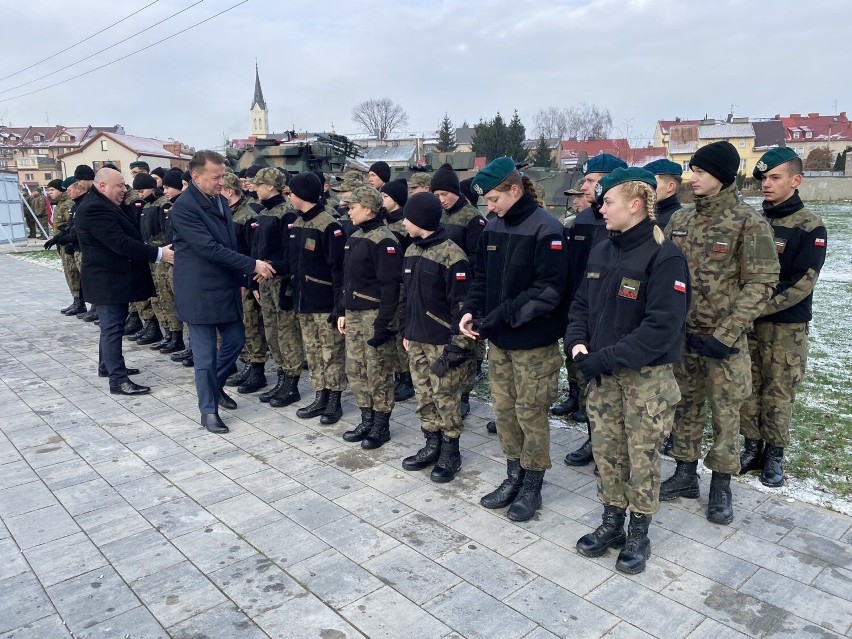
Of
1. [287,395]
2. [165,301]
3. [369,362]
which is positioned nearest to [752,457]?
[369,362]

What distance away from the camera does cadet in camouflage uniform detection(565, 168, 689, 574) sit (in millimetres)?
3061

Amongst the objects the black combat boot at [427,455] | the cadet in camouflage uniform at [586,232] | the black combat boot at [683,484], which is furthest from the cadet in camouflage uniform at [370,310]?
the black combat boot at [683,484]

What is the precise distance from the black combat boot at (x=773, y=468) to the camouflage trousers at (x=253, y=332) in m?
4.50

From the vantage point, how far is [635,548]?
330 cm

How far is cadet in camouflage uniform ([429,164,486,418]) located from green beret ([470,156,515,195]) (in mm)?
1856

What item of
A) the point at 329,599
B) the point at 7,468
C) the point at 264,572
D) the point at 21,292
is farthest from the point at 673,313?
the point at 21,292

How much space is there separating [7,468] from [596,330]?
4.20m

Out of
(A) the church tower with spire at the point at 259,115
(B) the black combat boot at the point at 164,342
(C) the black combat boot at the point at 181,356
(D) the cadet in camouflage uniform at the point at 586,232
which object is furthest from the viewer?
(A) the church tower with spire at the point at 259,115

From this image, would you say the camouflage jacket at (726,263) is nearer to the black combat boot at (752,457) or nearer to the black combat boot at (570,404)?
the black combat boot at (752,457)

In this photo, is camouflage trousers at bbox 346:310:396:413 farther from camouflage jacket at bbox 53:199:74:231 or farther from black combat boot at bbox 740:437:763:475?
camouflage jacket at bbox 53:199:74:231

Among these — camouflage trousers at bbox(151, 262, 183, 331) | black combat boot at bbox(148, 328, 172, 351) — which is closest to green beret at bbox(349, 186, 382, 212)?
camouflage trousers at bbox(151, 262, 183, 331)

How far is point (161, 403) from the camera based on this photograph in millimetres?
5996

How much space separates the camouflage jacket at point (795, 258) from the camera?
4.02 m

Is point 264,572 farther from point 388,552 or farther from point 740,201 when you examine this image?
point 740,201
